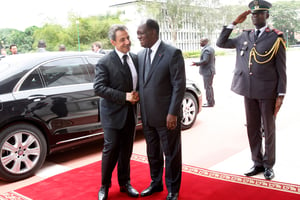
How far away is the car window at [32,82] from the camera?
11.7 feet

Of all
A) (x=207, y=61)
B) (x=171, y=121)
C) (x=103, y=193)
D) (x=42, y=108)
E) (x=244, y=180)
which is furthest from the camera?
(x=207, y=61)

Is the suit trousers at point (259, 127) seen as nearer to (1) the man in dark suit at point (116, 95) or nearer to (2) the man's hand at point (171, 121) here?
(2) the man's hand at point (171, 121)

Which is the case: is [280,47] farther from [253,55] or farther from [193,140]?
[193,140]

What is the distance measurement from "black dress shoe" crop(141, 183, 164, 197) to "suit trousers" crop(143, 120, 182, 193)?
204 mm

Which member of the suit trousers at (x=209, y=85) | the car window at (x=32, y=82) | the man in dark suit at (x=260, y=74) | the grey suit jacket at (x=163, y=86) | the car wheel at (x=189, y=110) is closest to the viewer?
the grey suit jacket at (x=163, y=86)

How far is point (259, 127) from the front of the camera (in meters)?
3.33

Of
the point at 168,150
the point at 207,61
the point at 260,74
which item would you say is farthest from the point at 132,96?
the point at 207,61

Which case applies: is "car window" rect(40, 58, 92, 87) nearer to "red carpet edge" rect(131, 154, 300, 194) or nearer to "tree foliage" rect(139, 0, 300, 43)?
"red carpet edge" rect(131, 154, 300, 194)

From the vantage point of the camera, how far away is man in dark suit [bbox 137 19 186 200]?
→ 2.50m

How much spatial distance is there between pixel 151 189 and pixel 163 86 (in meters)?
1.03

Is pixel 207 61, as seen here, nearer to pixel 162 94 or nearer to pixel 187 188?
pixel 187 188

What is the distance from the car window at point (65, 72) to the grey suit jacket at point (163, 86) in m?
1.62

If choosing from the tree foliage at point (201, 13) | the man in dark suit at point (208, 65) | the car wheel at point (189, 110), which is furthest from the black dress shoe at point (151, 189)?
the man in dark suit at point (208, 65)

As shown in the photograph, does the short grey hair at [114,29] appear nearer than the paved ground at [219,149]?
Yes
